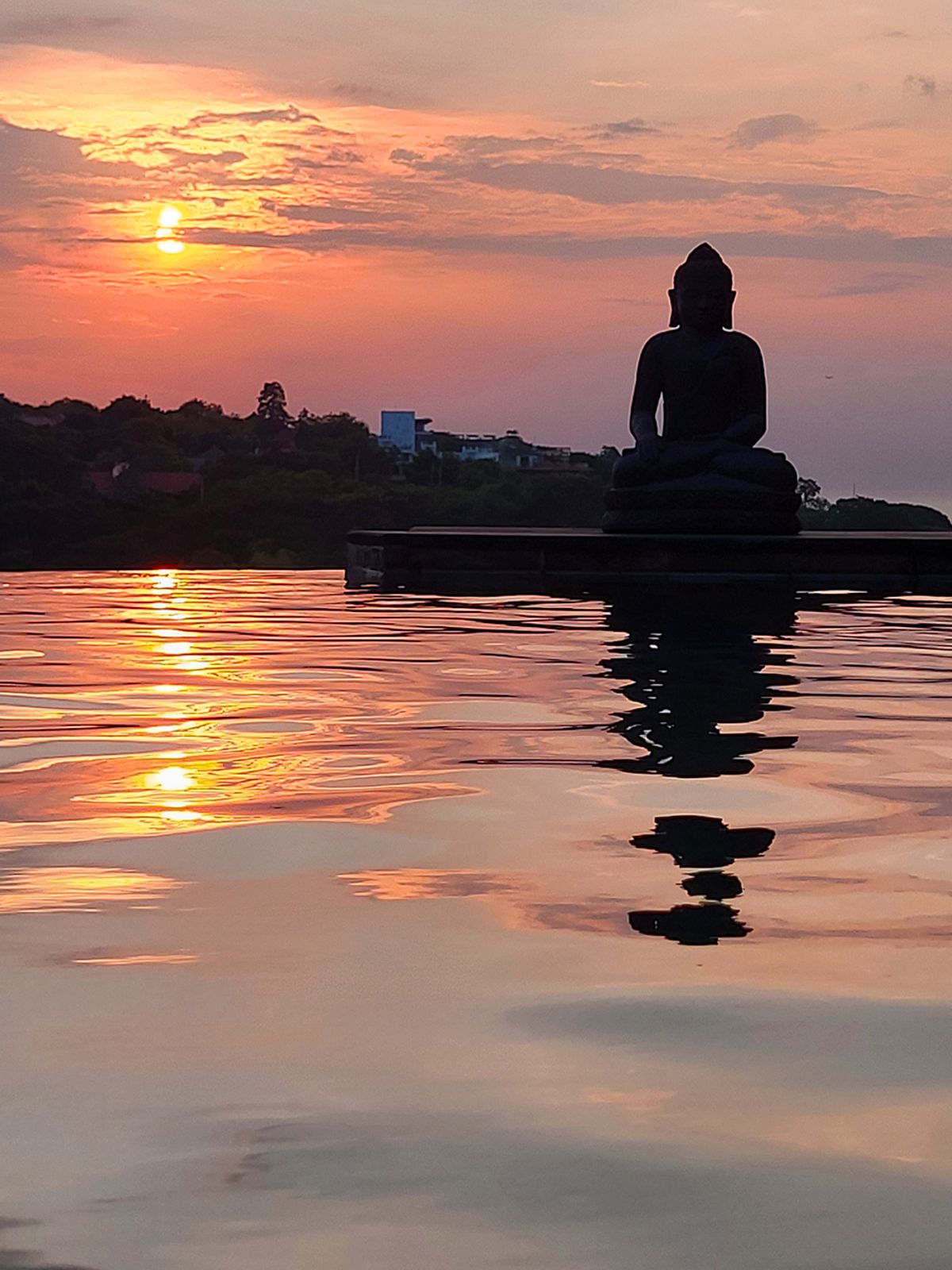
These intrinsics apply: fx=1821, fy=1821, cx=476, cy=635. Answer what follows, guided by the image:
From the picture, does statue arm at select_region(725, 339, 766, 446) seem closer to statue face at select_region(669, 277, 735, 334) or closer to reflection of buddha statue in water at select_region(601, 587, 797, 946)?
statue face at select_region(669, 277, 735, 334)

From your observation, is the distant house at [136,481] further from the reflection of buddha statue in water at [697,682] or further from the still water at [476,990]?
the still water at [476,990]

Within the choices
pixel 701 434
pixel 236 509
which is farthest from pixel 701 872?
pixel 236 509

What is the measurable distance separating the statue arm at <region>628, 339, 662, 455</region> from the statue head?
17.3 inches

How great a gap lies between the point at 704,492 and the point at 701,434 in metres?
1.28

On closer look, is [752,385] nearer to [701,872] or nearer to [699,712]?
[699,712]

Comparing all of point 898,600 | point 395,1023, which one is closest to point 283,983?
point 395,1023

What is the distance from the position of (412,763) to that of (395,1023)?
2.28 m

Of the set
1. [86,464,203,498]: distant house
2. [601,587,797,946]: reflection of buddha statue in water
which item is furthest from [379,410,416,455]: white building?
[601,587,797,946]: reflection of buddha statue in water

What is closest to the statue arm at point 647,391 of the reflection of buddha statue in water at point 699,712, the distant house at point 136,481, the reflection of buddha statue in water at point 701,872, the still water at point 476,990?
the reflection of buddha statue in water at point 699,712

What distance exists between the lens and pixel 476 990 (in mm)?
2525

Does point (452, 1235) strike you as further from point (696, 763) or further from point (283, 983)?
point (696, 763)

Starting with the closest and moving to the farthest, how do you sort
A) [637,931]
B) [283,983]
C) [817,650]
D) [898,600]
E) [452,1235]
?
[452,1235] → [283,983] → [637,931] → [817,650] → [898,600]

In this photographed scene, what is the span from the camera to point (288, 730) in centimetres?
529

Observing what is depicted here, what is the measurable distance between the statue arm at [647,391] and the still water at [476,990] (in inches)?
461
